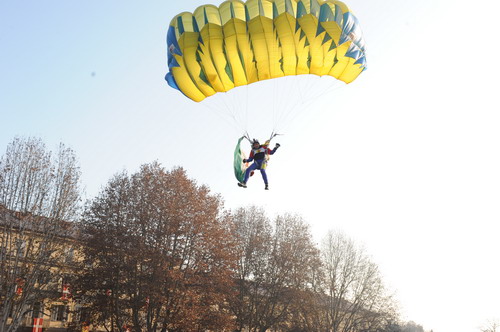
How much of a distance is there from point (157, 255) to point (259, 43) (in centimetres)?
1296

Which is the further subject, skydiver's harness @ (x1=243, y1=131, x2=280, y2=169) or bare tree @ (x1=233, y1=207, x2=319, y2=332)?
bare tree @ (x1=233, y1=207, x2=319, y2=332)

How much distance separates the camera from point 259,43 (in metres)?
15.8

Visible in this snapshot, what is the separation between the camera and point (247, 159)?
16656 millimetres

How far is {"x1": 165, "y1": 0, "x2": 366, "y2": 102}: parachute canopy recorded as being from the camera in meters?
15.5

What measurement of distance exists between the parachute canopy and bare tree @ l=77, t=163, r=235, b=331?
373 inches

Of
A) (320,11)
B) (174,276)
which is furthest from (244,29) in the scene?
(174,276)

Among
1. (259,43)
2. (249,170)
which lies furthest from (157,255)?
(259,43)

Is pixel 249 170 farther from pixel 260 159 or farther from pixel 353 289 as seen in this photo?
pixel 353 289

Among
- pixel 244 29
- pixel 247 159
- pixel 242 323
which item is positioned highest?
pixel 244 29

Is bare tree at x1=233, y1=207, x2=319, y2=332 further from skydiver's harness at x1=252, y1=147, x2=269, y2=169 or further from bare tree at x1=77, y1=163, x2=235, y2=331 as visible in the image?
skydiver's harness at x1=252, y1=147, x2=269, y2=169

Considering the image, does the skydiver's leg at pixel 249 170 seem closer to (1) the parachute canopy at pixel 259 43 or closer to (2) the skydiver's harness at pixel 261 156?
(2) the skydiver's harness at pixel 261 156

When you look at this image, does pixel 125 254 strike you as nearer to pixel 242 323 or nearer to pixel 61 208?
pixel 61 208

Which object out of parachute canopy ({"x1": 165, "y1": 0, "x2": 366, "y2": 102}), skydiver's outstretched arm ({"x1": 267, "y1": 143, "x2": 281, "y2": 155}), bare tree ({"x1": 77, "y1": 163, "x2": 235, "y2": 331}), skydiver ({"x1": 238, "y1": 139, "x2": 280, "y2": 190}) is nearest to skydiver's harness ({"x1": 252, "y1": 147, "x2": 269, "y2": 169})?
skydiver ({"x1": 238, "y1": 139, "x2": 280, "y2": 190})

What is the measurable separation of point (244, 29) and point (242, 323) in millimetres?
23632
